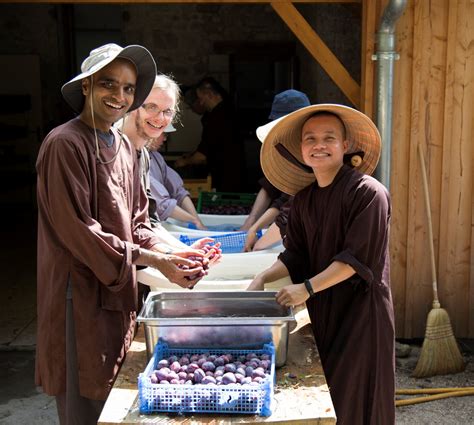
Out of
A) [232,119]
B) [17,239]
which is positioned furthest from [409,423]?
[17,239]

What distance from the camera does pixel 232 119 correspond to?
766cm

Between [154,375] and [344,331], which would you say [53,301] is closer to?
[154,375]

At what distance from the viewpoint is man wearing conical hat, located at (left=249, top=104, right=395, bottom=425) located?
8.79ft

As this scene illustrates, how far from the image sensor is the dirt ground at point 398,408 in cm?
436

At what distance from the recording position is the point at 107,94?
9.08ft

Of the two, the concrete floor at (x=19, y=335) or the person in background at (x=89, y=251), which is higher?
the person in background at (x=89, y=251)

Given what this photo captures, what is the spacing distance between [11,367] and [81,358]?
276cm

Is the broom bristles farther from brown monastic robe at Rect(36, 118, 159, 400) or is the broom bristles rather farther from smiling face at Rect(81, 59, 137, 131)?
smiling face at Rect(81, 59, 137, 131)

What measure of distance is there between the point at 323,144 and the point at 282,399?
1.06 metres

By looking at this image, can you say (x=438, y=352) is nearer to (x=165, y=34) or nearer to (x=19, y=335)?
(x=19, y=335)

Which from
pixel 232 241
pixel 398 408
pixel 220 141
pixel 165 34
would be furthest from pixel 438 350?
pixel 165 34

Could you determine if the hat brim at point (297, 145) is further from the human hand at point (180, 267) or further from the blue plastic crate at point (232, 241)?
the blue plastic crate at point (232, 241)

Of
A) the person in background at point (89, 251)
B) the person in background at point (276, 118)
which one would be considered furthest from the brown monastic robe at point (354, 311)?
the person in background at point (276, 118)

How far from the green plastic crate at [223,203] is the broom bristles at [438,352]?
183 cm
